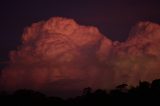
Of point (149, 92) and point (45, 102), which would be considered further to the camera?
point (45, 102)

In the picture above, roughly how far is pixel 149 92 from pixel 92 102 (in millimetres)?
19887

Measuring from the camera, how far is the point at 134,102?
121812mm

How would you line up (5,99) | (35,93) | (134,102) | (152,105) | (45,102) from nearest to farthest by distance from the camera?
(152,105)
(134,102)
(45,102)
(5,99)
(35,93)

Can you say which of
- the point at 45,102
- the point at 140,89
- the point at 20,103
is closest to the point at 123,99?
the point at 140,89

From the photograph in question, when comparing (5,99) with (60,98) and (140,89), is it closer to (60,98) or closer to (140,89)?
(60,98)

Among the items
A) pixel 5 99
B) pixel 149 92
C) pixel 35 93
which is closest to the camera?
pixel 149 92

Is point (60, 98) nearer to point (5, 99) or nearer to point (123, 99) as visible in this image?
point (5, 99)

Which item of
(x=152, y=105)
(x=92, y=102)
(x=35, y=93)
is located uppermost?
(x=35, y=93)

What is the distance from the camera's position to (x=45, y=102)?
143375 mm

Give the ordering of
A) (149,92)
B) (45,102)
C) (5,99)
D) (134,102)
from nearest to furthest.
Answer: (134,102), (149,92), (45,102), (5,99)

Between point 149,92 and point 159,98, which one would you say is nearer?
point 159,98

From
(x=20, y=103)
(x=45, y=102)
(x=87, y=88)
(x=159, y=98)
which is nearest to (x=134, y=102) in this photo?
(x=159, y=98)

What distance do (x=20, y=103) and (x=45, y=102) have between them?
10889 mm

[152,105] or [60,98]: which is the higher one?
[60,98]
